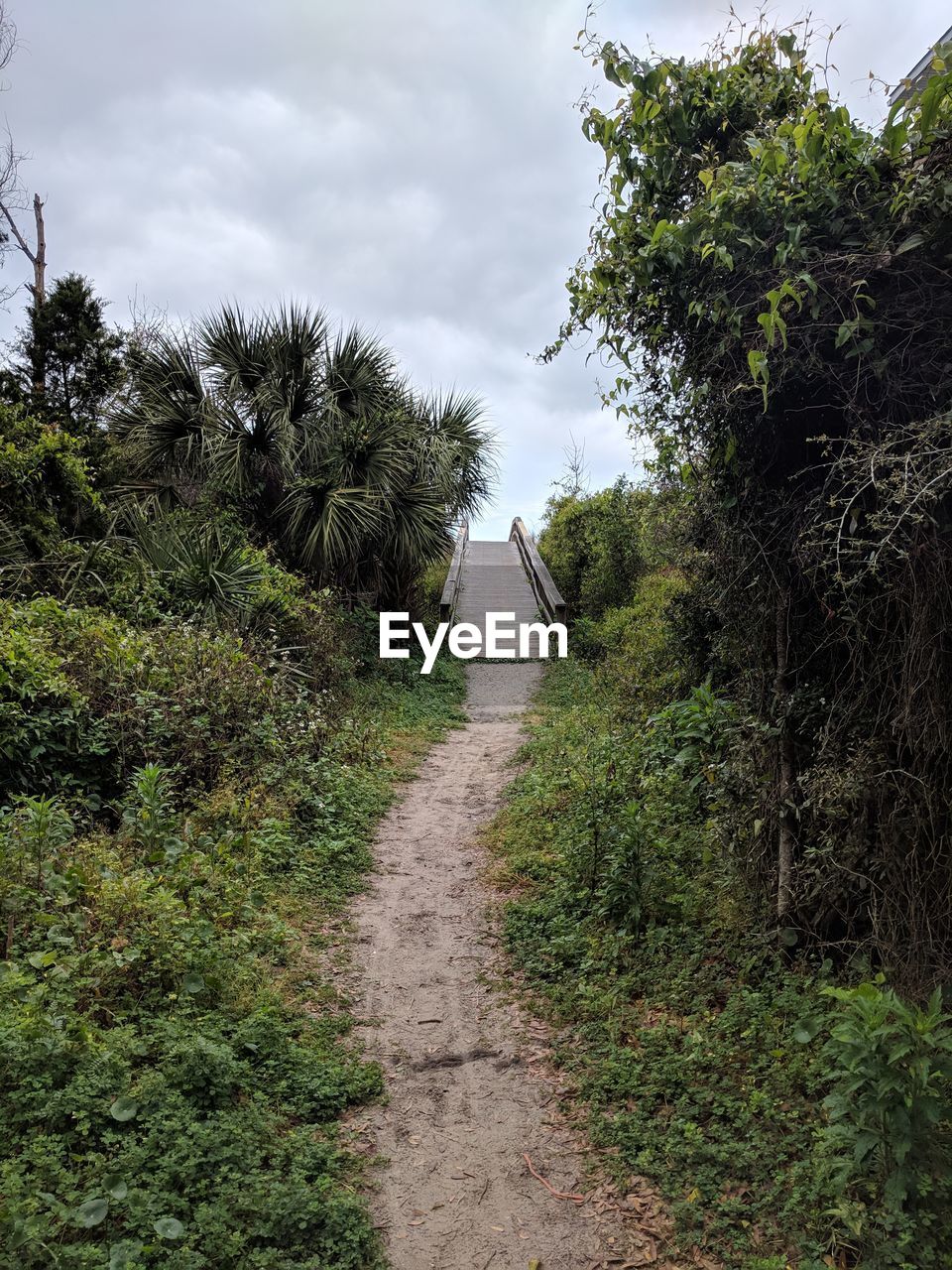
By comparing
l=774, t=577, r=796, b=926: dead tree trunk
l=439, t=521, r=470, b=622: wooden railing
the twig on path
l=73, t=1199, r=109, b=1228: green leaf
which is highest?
l=439, t=521, r=470, b=622: wooden railing

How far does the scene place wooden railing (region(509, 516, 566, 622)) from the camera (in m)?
15.9

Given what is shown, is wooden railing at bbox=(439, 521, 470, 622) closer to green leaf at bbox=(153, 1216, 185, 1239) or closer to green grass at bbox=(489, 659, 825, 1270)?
green grass at bbox=(489, 659, 825, 1270)

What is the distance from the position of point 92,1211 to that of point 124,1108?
0.45 m

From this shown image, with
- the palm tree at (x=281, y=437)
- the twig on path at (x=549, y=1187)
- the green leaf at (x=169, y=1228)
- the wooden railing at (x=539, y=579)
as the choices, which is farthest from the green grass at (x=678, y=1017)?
the wooden railing at (x=539, y=579)

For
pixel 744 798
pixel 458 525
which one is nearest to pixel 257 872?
pixel 744 798

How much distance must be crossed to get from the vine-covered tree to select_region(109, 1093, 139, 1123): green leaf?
112 inches

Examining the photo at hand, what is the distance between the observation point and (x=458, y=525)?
530 inches

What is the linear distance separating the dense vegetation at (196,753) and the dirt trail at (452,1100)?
20cm

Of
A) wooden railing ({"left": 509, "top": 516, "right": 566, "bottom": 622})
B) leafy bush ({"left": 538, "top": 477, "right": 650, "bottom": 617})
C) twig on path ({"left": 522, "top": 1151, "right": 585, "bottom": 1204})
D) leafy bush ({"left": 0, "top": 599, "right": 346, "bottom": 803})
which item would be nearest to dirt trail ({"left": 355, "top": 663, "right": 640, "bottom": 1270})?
twig on path ({"left": 522, "top": 1151, "right": 585, "bottom": 1204})

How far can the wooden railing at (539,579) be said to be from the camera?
1592 cm

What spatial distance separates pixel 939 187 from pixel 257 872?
497 centimetres

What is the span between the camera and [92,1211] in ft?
Answer: 8.30

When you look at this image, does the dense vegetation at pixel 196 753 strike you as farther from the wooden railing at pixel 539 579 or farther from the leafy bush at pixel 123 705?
the wooden railing at pixel 539 579

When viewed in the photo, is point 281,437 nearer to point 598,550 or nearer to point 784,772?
point 598,550
